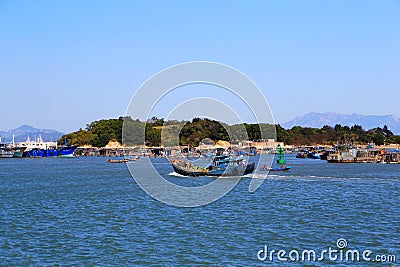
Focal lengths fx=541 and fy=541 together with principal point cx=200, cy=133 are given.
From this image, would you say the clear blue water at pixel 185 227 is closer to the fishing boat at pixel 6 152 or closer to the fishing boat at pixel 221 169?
the fishing boat at pixel 221 169

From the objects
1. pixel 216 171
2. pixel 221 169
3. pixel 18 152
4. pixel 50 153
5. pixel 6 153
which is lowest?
pixel 216 171

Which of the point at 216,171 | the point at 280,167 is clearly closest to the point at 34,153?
the point at 280,167

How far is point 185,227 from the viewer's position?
82.3 feet

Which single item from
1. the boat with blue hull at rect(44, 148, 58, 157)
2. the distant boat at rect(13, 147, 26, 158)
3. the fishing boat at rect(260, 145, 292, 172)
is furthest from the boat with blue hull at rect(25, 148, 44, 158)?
the fishing boat at rect(260, 145, 292, 172)

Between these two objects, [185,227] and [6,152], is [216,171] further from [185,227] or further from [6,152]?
[6,152]

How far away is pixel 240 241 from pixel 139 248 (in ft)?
13.4

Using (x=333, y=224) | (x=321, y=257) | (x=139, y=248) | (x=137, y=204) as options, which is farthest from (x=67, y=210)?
(x=321, y=257)

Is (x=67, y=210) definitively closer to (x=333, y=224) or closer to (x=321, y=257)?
(x=333, y=224)

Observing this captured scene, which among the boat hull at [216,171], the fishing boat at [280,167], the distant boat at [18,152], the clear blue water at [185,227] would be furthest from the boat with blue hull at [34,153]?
the clear blue water at [185,227]

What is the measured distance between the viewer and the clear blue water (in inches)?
766

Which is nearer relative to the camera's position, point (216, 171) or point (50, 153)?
point (216, 171)

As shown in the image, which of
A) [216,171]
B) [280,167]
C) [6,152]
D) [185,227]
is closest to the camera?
[185,227]

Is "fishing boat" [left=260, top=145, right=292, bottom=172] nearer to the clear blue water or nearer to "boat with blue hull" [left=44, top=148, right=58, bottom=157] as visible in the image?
the clear blue water

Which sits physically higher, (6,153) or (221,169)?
(6,153)
